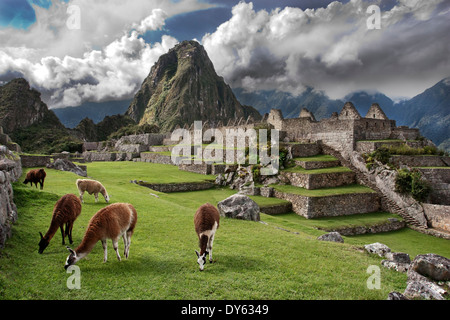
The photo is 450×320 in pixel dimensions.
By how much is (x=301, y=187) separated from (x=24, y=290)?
17.4m

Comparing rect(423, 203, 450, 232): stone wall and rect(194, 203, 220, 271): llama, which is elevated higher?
rect(194, 203, 220, 271): llama

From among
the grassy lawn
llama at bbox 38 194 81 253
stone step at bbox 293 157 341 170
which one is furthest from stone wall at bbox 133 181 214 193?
llama at bbox 38 194 81 253

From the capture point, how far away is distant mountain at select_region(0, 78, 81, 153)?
296ft

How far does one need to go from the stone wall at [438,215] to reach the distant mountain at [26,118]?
95.2 metres

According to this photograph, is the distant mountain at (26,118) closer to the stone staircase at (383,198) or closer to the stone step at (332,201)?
the stone step at (332,201)

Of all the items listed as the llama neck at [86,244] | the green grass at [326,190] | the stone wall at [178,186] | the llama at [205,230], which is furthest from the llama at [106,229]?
the stone wall at [178,186]

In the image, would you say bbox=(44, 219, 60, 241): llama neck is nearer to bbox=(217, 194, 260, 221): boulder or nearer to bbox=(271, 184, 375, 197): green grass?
bbox=(217, 194, 260, 221): boulder

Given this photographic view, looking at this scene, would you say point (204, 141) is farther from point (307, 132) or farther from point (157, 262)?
point (157, 262)

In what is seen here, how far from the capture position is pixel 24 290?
3934 millimetres

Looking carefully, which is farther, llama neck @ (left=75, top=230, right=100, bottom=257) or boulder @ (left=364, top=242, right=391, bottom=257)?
boulder @ (left=364, top=242, right=391, bottom=257)

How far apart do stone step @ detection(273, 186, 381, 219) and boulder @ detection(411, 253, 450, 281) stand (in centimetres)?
1091

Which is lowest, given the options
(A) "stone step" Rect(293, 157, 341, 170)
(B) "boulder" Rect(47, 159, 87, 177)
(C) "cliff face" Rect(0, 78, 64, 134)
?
(B) "boulder" Rect(47, 159, 87, 177)

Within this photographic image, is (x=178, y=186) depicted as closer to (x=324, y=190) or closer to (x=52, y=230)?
(x=324, y=190)

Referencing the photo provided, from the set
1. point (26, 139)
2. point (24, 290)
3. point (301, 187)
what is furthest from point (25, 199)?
point (26, 139)
